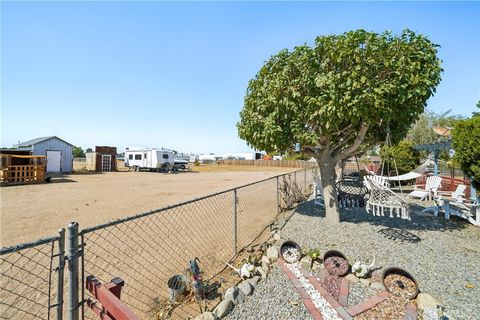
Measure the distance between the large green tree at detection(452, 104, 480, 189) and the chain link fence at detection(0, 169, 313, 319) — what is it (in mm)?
4824

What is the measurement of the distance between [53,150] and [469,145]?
91.2 ft

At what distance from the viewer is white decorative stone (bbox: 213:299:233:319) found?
297 centimetres

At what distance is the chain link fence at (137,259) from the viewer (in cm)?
215

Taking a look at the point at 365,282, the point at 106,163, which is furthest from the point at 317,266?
the point at 106,163

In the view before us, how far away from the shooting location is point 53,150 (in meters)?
22.7

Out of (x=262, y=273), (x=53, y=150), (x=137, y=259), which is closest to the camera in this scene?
(x=262, y=273)

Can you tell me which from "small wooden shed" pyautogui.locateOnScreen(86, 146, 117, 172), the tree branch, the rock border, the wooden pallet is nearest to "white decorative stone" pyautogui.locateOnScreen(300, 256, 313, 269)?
the rock border

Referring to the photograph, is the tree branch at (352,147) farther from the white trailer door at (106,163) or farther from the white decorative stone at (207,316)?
the white trailer door at (106,163)

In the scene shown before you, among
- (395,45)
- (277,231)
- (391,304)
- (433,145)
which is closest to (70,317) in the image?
(391,304)

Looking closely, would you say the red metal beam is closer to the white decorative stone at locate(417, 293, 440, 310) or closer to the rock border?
the rock border

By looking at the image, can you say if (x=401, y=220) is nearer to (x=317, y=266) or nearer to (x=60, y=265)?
(x=317, y=266)

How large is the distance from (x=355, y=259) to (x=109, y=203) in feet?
29.7

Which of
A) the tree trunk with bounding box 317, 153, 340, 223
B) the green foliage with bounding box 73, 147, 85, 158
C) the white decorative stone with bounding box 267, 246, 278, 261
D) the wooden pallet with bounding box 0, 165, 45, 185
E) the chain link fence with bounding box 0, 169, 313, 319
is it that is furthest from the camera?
the green foliage with bounding box 73, 147, 85, 158

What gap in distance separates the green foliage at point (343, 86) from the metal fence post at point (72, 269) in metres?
4.54
